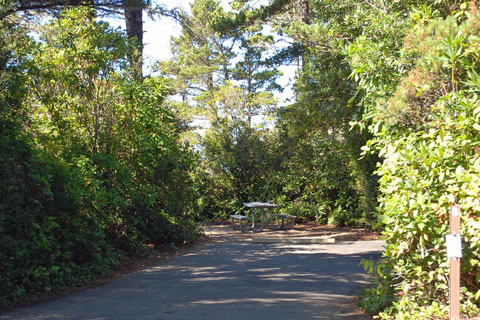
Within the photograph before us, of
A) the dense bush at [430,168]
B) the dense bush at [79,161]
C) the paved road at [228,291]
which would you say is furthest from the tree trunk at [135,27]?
the dense bush at [430,168]

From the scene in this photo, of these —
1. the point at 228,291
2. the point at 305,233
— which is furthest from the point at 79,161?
the point at 305,233

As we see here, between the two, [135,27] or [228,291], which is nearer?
[228,291]

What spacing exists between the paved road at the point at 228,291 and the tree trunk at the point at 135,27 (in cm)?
489

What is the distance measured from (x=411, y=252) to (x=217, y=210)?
56.1 feet

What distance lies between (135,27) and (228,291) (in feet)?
33.9

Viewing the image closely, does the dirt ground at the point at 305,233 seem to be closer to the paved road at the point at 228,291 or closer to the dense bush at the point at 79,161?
the dense bush at the point at 79,161

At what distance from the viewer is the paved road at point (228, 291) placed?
659cm

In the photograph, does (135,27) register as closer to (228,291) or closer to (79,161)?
(79,161)

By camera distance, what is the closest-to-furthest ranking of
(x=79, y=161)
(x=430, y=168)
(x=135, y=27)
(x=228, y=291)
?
1. (x=430, y=168)
2. (x=228, y=291)
3. (x=79, y=161)
4. (x=135, y=27)

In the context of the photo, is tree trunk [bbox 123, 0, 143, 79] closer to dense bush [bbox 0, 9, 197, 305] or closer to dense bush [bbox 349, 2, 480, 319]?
dense bush [bbox 0, 9, 197, 305]

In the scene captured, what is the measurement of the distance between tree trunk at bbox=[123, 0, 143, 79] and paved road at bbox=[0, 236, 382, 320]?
4.89 m

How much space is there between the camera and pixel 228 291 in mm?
8016

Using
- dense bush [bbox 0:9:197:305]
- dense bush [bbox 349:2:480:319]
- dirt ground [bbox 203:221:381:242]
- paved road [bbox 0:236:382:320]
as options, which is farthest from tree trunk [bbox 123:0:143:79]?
dense bush [bbox 349:2:480:319]

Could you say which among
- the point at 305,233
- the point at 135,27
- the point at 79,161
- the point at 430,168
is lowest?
the point at 305,233
